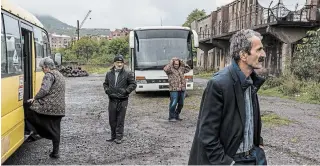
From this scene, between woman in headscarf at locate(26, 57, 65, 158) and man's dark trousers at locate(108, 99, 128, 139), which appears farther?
man's dark trousers at locate(108, 99, 128, 139)

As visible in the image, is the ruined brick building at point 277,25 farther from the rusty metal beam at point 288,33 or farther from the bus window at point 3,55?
the bus window at point 3,55

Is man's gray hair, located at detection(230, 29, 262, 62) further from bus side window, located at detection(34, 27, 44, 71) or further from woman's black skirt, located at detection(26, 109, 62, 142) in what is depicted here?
bus side window, located at detection(34, 27, 44, 71)

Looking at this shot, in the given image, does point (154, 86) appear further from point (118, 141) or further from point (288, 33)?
point (288, 33)

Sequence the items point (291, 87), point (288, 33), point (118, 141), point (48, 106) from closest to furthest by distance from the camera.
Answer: point (48, 106)
point (118, 141)
point (291, 87)
point (288, 33)

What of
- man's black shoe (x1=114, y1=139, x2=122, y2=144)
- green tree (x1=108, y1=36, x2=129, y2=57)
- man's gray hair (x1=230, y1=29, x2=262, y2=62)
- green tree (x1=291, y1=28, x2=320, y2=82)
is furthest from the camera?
green tree (x1=108, y1=36, x2=129, y2=57)

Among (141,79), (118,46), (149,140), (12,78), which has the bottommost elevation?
(149,140)

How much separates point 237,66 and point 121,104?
522 centimetres

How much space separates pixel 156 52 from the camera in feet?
52.9

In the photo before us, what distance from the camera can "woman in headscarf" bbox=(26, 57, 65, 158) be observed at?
251 inches

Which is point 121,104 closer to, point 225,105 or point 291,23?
point 225,105

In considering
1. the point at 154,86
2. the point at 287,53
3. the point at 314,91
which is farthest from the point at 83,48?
the point at 314,91

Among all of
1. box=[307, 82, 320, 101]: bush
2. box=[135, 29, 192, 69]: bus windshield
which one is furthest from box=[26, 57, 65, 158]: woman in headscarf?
box=[307, 82, 320, 101]: bush

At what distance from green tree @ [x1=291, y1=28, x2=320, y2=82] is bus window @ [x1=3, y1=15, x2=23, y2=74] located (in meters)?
14.7

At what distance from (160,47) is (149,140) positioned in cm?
847
